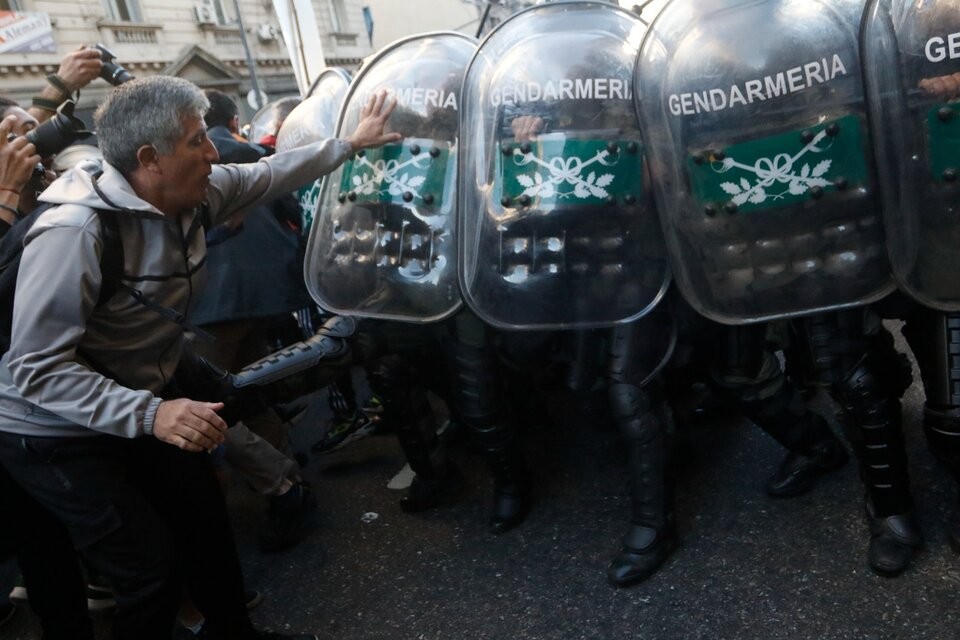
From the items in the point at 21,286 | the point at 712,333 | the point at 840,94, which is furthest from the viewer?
the point at 712,333

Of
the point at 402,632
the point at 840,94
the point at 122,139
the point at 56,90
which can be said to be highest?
the point at 56,90

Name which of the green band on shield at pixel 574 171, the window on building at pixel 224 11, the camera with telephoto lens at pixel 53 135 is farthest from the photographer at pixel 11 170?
the window on building at pixel 224 11

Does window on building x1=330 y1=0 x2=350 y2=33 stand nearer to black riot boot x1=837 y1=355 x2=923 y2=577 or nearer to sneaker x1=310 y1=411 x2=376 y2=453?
sneaker x1=310 y1=411 x2=376 y2=453

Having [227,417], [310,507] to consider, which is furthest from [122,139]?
[310,507]

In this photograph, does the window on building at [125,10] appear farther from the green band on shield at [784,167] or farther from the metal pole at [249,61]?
the green band on shield at [784,167]

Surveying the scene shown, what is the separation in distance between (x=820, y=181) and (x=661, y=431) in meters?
0.93

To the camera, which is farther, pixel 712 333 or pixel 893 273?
pixel 712 333

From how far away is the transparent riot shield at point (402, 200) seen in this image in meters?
2.45

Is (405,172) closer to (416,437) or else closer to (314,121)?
(314,121)

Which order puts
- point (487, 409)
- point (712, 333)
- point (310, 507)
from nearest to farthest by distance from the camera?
point (712, 333) < point (487, 409) < point (310, 507)

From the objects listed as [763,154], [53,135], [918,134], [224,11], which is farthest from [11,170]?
[224,11]

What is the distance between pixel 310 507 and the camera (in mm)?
3146

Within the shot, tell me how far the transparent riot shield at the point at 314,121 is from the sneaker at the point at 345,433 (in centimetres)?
108

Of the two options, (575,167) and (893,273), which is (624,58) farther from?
(893,273)
